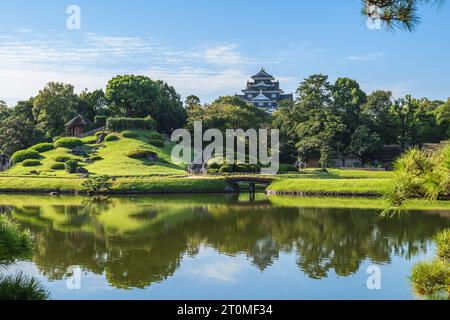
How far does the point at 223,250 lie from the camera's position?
68.3ft

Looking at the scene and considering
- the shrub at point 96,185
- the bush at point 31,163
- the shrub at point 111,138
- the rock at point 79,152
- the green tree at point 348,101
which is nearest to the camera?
the shrub at point 96,185

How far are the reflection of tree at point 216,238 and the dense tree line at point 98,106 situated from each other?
37753mm

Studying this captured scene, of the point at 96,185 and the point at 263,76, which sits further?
the point at 263,76

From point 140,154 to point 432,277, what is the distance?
5368cm

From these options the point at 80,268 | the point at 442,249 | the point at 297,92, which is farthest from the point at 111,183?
the point at 442,249

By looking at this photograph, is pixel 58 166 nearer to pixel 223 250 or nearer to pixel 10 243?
pixel 223 250

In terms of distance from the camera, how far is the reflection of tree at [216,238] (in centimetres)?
1786

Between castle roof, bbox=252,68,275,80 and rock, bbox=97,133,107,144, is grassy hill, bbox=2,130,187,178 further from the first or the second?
castle roof, bbox=252,68,275,80

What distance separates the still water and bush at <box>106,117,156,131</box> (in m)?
33.0

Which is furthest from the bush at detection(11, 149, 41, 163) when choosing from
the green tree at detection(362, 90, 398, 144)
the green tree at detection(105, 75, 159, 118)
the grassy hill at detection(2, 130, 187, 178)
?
the green tree at detection(362, 90, 398, 144)

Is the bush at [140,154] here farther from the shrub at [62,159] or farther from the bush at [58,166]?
the bush at [58,166]

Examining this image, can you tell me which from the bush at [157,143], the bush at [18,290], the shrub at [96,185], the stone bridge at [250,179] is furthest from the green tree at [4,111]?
the bush at [18,290]

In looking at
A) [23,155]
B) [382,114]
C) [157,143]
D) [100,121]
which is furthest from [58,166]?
[382,114]
